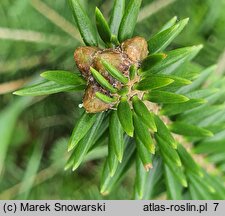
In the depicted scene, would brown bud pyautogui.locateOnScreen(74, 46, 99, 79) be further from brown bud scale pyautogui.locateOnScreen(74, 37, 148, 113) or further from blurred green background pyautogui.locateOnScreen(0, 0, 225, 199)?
blurred green background pyautogui.locateOnScreen(0, 0, 225, 199)

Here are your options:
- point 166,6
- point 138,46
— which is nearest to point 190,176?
point 138,46

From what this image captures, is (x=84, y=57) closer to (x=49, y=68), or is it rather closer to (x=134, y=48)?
(x=134, y=48)

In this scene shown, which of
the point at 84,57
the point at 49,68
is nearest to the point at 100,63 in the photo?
the point at 84,57

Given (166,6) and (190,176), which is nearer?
(190,176)

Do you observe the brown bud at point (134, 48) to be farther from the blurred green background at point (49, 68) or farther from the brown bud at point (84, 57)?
the blurred green background at point (49, 68)

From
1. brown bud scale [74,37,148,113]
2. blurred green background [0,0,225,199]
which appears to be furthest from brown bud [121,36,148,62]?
blurred green background [0,0,225,199]

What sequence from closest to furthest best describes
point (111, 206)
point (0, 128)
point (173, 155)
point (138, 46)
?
point (138, 46) → point (173, 155) → point (111, 206) → point (0, 128)

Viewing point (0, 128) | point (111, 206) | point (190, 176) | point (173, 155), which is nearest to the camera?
point (173, 155)

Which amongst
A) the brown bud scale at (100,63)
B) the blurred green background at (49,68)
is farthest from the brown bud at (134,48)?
the blurred green background at (49,68)

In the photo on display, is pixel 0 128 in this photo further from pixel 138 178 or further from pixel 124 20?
pixel 124 20
